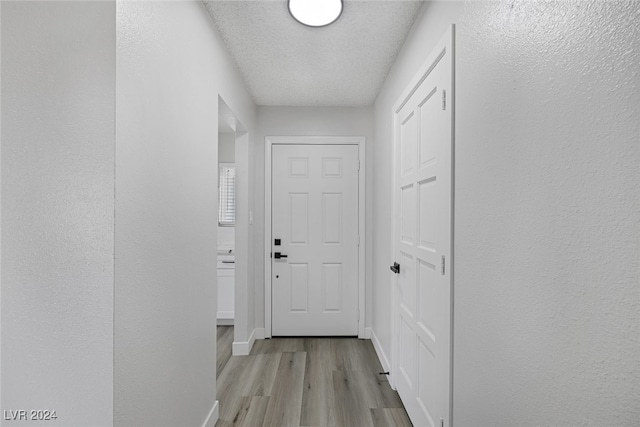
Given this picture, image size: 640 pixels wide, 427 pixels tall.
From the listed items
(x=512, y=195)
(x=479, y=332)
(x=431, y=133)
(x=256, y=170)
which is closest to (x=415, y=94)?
(x=431, y=133)

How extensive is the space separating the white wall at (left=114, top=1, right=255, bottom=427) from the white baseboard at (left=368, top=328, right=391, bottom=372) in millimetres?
1361

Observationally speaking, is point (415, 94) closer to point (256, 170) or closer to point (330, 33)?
point (330, 33)

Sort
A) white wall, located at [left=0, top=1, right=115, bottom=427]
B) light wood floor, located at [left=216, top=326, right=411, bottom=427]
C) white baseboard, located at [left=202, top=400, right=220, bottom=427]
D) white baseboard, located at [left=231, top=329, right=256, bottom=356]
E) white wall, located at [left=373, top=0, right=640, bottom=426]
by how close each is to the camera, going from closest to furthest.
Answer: white wall, located at [left=373, top=0, right=640, bottom=426]
white wall, located at [left=0, top=1, right=115, bottom=427]
white baseboard, located at [left=202, top=400, right=220, bottom=427]
light wood floor, located at [left=216, top=326, right=411, bottom=427]
white baseboard, located at [left=231, top=329, right=256, bottom=356]

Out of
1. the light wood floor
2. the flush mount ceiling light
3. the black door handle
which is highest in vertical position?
the flush mount ceiling light

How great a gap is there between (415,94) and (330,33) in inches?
26.2

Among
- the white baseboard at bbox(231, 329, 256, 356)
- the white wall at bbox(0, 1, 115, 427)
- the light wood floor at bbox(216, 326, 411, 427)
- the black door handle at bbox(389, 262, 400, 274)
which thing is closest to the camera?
the white wall at bbox(0, 1, 115, 427)

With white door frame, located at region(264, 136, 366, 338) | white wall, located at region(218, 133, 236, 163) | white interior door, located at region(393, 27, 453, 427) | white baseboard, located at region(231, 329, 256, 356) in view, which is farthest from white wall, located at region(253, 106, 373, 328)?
white interior door, located at region(393, 27, 453, 427)

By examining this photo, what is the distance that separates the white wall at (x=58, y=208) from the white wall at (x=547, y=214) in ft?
3.93

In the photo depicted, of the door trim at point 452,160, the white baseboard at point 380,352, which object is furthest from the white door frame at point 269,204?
the door trim at point 452,160

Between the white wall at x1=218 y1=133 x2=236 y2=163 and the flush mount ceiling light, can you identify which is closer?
the flush mount ceiling light

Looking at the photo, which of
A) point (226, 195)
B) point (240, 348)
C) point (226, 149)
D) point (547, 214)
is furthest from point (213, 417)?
point (226, 149)

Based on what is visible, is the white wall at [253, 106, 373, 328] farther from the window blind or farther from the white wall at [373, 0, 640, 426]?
the white wall at [373, 0, 640, 426]

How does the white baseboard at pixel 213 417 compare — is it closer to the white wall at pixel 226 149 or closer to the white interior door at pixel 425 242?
the white interior door at pixel 425 242

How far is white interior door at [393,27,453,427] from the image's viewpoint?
1.56 meters
